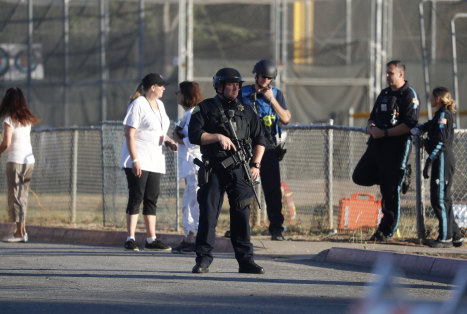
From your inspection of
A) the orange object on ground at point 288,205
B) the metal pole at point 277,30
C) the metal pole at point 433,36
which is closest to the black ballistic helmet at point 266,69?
the orange object on ground at point 288,205

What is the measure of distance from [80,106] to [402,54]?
740 cm

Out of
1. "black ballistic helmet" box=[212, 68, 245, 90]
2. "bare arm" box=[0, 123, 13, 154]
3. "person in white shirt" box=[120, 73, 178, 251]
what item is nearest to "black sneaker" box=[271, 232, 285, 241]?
"person in white shirt" box=[120, 73, 178, 251]

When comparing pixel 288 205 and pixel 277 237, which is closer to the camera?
pixel 277 237

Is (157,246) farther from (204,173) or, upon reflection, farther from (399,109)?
(399,109)

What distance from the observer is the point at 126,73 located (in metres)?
18.5

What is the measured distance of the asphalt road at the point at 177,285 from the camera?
19.3ft

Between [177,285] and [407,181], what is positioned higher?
[407,181]

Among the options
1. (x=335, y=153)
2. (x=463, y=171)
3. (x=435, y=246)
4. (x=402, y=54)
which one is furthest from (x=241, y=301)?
(x=402, y=54)

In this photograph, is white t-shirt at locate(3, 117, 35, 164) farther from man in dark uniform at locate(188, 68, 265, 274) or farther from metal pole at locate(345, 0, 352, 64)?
metal pole at locate(345, 0, 352, 64)

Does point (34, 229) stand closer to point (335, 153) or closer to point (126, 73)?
point (335, 153)

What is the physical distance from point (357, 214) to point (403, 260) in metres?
2.64

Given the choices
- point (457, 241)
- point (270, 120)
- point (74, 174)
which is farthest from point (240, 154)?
point (74, 174)

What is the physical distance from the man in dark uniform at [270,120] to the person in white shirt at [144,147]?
1.01 meters

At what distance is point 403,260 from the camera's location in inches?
320
